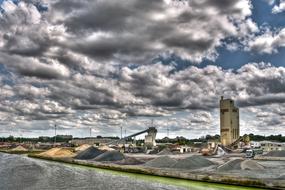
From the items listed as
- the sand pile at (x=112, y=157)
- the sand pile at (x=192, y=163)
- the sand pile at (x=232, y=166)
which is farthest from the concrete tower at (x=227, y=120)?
the sand pile at (x=232, y=166)

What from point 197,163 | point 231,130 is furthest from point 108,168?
point 231,130

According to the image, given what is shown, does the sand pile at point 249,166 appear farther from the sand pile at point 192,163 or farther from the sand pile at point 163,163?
the sand pile at point 163,163

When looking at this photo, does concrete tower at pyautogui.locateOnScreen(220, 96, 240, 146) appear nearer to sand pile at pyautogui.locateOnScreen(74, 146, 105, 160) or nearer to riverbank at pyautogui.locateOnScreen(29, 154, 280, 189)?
sand pile at pyautogui.locateOnScreen(74, 146, 105, 160)

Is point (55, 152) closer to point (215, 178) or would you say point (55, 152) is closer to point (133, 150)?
point (133, 150)

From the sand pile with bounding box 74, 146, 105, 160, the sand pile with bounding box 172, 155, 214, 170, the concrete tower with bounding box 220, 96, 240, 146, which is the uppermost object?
the concrete tower with bounding box 220, 96, 240, 146

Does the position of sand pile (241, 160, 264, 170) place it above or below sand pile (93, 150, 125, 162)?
above

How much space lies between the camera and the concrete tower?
19400cm

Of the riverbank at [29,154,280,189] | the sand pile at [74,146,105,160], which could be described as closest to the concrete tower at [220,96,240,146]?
the sand pile at [74,146,105,160]

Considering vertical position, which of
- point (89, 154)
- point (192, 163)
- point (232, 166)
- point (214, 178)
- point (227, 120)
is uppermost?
→ point (227, 120)

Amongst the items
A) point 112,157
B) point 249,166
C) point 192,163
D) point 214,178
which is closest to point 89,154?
point 112,157

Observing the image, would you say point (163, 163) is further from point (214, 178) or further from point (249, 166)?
point (214, 178)

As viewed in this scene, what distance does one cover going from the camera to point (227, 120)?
637ft

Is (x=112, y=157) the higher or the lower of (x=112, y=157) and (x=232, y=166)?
the lower

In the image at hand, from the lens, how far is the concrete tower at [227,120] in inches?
7638
